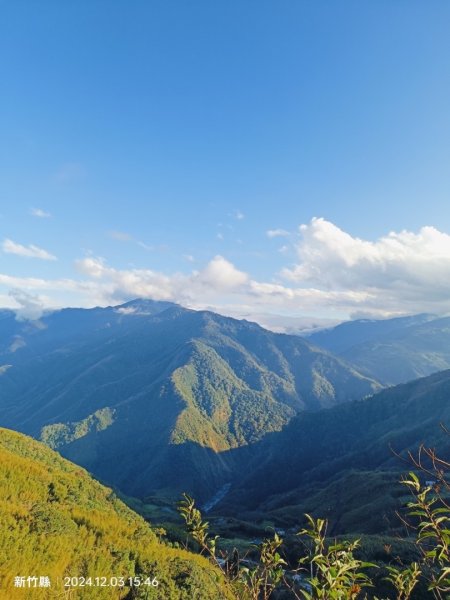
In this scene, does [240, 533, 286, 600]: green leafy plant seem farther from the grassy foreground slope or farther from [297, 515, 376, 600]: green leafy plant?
the grassy foreground slope

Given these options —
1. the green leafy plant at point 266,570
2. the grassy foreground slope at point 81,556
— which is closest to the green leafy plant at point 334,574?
the green leafy plant at point 266,570

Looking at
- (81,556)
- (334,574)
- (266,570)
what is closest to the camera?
(334,574)

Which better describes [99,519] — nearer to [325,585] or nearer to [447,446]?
[325,585]

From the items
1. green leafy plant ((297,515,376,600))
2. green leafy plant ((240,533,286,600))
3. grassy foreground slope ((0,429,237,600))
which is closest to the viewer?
green leafy plant ((297,515,376,600))

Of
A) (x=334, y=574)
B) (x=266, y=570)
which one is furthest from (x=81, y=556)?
(x=334, y=574)

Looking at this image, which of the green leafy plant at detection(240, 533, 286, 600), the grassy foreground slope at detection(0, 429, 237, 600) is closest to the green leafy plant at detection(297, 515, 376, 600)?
the green leafy plant at detection(240, 533, 286, 600)

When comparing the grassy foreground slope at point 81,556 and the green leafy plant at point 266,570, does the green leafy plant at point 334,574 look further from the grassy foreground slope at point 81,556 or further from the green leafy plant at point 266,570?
the grassy foreground slope at point 81,556

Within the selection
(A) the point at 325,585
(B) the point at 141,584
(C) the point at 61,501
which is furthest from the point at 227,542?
(A) the point at 325,585

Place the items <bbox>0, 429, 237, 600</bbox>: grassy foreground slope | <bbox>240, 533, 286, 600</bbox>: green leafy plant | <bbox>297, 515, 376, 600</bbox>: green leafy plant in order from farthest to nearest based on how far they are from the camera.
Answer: <bbox>0, 429, 237, 600</bbox>: grassy foreground slope → <bbox>240, 533, 286, 600</bbox>: green leafy plant → <bbox>297, 515, 376, 600</bbox>: green leafy plant

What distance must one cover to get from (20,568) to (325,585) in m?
13.8

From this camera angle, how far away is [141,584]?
17578 mm

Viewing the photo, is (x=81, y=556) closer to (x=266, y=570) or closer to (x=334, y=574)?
(x=266, y=570)

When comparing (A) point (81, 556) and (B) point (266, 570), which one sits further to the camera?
(A) point (81, 556)

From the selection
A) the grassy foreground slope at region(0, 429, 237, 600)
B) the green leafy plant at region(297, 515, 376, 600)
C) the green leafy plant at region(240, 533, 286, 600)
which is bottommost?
the grassy foreground slope at region(0, 429, 237, 600)
